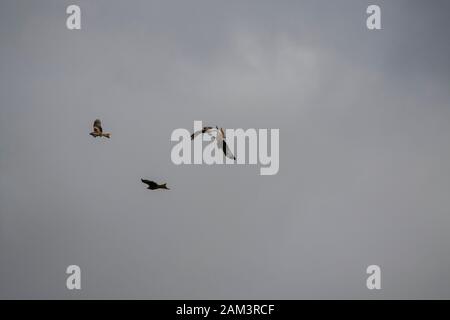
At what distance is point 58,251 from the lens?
68.1 meters

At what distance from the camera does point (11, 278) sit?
217 ft

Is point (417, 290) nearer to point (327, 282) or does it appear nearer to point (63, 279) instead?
point (327, 282)

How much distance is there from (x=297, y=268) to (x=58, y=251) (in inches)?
1593
